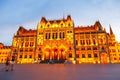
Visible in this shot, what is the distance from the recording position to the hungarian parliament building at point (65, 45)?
65.2 m

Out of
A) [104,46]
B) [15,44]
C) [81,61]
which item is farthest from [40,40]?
[104,46]

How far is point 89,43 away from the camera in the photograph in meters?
67.8

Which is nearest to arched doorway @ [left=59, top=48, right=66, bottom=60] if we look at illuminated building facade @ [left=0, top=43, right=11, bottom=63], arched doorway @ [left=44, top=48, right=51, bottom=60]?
arched doorway @ [left=44, top=48, right=51, bottom=60]

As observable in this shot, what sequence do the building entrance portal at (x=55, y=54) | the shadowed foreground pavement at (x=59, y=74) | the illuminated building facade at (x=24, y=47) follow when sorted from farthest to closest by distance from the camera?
the illuminated building facade at (x=24, y=47), the building entrance portal at (x=55, y=54), the shadowed foreground pavement at (x=59, y=74)

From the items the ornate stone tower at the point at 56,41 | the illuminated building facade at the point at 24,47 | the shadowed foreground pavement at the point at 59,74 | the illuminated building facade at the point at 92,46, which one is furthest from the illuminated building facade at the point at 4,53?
the shadowed foreground pavement at the point at 59,74

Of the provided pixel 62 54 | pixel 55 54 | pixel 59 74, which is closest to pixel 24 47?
pixel 55 54

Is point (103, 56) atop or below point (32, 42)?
below

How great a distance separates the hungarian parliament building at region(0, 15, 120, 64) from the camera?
65250 mm

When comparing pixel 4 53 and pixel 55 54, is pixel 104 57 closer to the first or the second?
pixel 55 54

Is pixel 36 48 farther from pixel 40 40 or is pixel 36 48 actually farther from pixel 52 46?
pixel 52 46

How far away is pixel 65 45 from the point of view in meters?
65.8

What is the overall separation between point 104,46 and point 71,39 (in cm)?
1741

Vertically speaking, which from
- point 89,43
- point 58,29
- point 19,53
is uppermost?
point 58,29

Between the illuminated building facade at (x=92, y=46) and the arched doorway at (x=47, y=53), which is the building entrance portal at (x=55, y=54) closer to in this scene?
the arched doorway at (x=47, y=53)
